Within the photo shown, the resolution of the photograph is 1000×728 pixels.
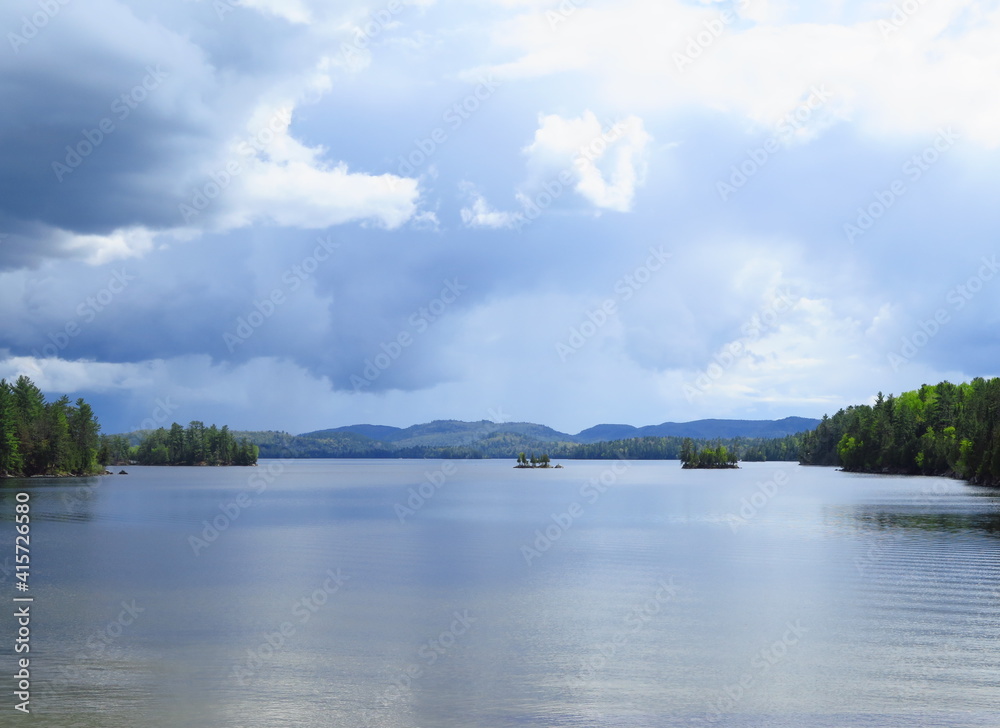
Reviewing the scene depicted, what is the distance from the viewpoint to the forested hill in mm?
119312

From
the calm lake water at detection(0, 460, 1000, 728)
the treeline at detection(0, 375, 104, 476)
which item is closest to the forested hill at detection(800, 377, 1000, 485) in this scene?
the calm lake water at detection(0, 460, 1000, 728)

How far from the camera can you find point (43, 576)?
37406mm

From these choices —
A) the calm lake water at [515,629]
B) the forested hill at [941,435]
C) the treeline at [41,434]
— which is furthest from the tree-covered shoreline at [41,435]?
the forested hill at [941,435]

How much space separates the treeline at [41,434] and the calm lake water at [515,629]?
286 ft

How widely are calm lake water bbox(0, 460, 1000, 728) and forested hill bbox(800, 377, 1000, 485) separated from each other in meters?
72.6

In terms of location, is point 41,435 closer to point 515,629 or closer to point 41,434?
point 41,434

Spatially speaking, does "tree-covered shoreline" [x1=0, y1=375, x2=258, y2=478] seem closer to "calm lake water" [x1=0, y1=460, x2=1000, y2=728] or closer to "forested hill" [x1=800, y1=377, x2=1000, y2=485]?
"calm lake water" [x1=0, y1=460, x2=1000, y2=728]

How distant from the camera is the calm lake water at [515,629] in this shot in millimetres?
18438

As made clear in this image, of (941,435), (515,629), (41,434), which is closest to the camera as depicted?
(515,629)

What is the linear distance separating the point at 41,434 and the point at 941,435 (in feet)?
564

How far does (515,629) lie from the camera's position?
26469 millimetres

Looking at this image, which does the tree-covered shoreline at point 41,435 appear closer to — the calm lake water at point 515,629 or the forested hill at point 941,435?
the calm lake water at point 515,629

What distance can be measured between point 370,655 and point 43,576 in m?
22.4

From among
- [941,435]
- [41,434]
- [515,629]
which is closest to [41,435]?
[41,434]
